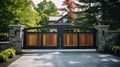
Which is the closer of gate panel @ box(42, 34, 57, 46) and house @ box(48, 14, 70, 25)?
gate panel @ box(42, 34, 57, 46)

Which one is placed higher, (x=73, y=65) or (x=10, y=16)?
(x=10, y=16)

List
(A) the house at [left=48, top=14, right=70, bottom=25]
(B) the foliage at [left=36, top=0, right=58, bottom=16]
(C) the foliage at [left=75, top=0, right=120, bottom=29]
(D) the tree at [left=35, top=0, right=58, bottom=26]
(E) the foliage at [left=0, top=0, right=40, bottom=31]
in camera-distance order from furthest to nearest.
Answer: (B) the foliage at [left=36, top=0, right=58, bottom=16] < (D) the tree at [left=35, top=0, right=58, bottom=26] < (A) the house at [left=48, top=14, right=70, bottom=25] < (E) the foliage at [left=0, top=0, right=40, bottom=31] < (C) the foliage at [left=75, top=0, right=120, bottom=29]

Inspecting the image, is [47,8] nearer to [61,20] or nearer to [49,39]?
[61,20]

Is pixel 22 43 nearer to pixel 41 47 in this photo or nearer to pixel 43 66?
pixel 41 47

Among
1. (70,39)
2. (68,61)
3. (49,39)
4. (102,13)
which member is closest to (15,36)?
(49,39)

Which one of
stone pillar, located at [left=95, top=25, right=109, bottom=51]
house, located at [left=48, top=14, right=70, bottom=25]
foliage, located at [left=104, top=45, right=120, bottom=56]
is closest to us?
foliage, located at [left=104, top=45, right=120, bottom=56]

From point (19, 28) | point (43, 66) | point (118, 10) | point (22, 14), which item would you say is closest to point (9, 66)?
point (43, 66)

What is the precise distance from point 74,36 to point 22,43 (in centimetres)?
494

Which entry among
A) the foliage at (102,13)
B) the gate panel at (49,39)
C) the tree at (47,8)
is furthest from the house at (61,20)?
the gate panel at (49,39)

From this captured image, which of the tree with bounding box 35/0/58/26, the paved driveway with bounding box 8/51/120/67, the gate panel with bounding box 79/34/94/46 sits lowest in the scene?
the paved driveway with bounding box 8/51/120/67

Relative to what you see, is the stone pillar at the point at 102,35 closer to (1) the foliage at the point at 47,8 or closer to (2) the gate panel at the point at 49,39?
(2) the gate panel at the point at 49,39

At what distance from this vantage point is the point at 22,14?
25344 millimetres

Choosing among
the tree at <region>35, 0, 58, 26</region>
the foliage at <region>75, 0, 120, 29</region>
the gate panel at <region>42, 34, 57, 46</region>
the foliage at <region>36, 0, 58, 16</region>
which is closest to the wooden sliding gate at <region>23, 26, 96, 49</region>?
the gate panel at <region>42, 34, 57, 46</region>

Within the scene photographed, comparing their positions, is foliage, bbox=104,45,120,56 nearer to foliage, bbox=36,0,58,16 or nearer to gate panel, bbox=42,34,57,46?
gate panel, bbox=42,34,57,46
